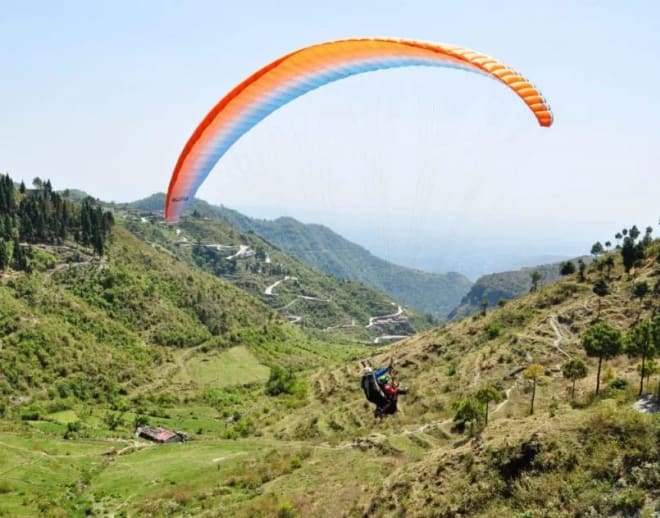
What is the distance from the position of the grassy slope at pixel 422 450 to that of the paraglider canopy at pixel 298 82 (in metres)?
9.14

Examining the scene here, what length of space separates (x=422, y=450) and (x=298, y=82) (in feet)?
60.3

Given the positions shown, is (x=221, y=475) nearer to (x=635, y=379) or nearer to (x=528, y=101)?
(x=635, y=379)

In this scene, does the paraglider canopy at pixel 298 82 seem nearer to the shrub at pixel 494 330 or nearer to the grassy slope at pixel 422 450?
the grassy slope at pixel 422 450

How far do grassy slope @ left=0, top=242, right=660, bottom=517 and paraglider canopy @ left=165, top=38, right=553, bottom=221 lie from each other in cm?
914

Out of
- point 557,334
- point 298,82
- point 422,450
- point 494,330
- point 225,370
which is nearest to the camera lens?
point 298,82

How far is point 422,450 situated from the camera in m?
27.0

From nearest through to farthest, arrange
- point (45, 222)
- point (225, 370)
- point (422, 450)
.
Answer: point (422, 450), point (225, 370), point (45, 222)

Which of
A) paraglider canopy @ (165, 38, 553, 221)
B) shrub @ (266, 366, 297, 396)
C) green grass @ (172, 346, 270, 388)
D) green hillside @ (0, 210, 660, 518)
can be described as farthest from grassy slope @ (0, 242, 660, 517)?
green grass @ (172, 346, 270, 388)

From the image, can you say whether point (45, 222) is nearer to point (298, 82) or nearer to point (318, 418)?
point (318, 418)

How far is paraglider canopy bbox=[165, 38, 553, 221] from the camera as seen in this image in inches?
581

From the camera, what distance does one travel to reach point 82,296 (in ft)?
263

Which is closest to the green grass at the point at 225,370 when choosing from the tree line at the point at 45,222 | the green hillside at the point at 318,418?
the green hillside at the point at 318,418

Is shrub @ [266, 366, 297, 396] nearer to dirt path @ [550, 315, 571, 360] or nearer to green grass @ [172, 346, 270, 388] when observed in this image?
green grass @ [172, 346, 270, 388]

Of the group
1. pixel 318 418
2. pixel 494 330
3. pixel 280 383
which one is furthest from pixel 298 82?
pixel 280 383
